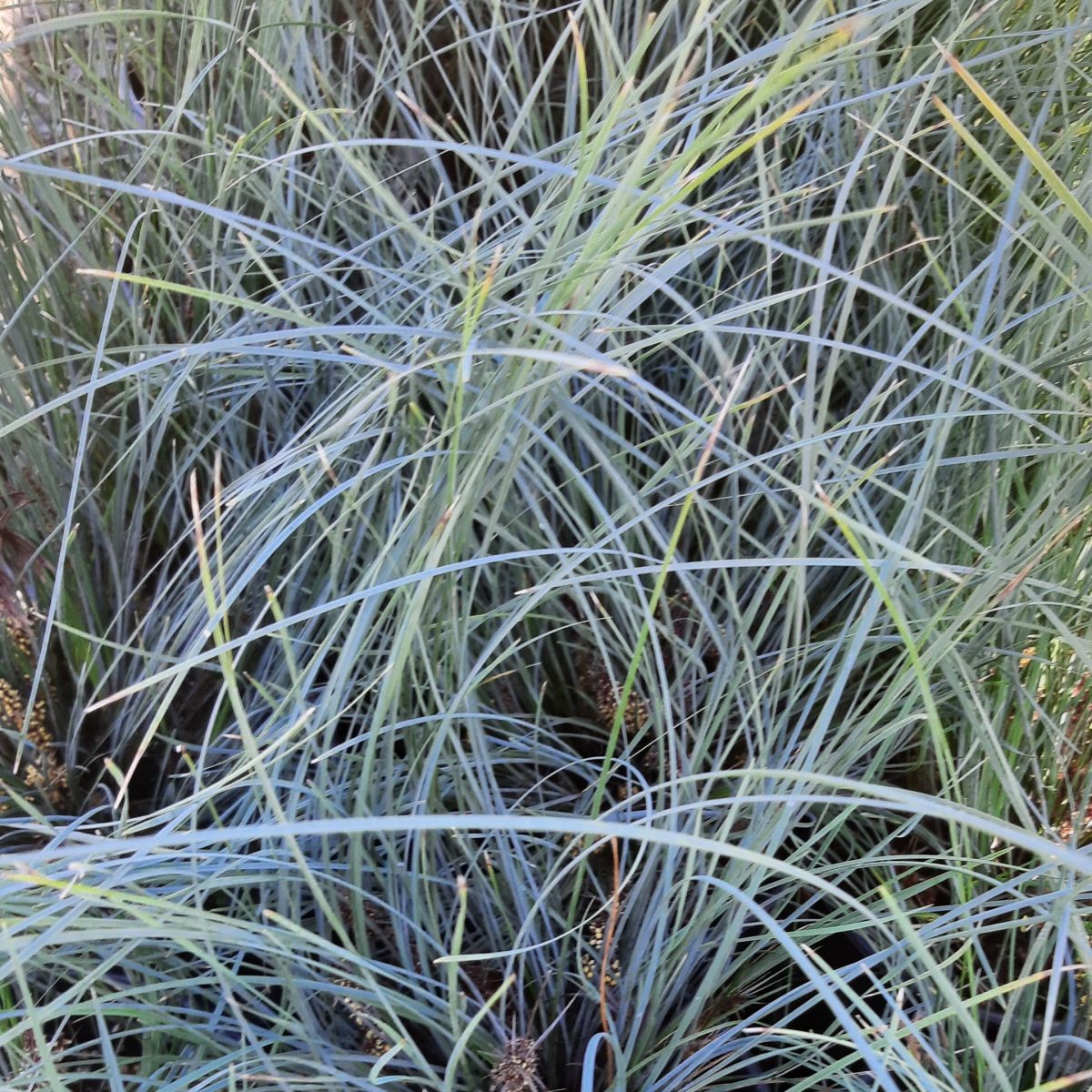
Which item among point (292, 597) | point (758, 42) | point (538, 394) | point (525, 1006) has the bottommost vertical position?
point (525, 1006)

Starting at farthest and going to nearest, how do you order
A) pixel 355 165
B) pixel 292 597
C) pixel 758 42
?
pixel 758 42, pixel 292 597, pixel 355 165

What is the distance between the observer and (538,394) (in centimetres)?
35

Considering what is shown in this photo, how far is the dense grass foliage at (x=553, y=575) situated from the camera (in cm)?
34

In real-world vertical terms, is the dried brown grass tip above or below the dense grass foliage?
below

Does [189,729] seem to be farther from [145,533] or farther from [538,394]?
[538,394]

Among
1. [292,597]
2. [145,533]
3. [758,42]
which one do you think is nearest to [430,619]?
[292,597]

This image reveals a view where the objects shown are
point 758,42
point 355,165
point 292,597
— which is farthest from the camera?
point 758,42

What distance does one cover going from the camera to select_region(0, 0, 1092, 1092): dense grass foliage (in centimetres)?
34

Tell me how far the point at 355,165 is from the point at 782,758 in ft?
1.05

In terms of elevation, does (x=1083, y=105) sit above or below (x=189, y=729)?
above

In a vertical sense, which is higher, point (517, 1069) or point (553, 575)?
point (553, 575)

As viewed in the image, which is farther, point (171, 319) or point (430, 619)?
point (171, 319)

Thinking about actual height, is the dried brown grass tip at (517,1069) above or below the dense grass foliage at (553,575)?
below

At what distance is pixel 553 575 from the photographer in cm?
39
